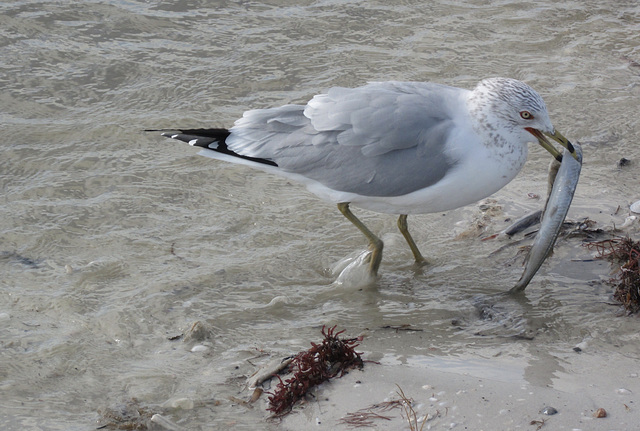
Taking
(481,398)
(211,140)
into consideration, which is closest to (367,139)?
(211,140)

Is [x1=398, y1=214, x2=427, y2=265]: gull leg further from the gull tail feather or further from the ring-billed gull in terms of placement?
the gull tail feather

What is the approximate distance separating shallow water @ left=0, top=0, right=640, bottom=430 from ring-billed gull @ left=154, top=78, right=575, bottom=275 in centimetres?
63

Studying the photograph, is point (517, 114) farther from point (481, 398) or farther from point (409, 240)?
point (481, 398)

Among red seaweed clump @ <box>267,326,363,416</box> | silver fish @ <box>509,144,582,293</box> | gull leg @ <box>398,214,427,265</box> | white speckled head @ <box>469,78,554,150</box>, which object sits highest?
white speckled head @ <box>469,78,554,150</box>

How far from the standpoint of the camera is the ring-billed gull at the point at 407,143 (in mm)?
4648

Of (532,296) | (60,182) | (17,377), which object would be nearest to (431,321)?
(532,296)

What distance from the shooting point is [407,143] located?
4.73 m

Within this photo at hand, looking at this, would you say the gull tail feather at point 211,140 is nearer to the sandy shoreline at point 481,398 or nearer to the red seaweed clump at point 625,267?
the sandy shoreline at point 481,398

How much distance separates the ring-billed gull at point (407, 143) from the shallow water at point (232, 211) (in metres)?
0.63

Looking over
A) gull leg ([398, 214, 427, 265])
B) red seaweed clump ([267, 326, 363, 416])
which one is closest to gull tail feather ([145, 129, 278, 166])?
gull leg ([398, 214, 427, 265])

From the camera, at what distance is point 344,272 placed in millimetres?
5129

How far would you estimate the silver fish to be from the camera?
460 cm

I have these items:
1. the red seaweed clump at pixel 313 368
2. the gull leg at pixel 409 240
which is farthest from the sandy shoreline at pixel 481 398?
the gull leg at pixel 409 240

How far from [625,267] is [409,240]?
4.75ft
